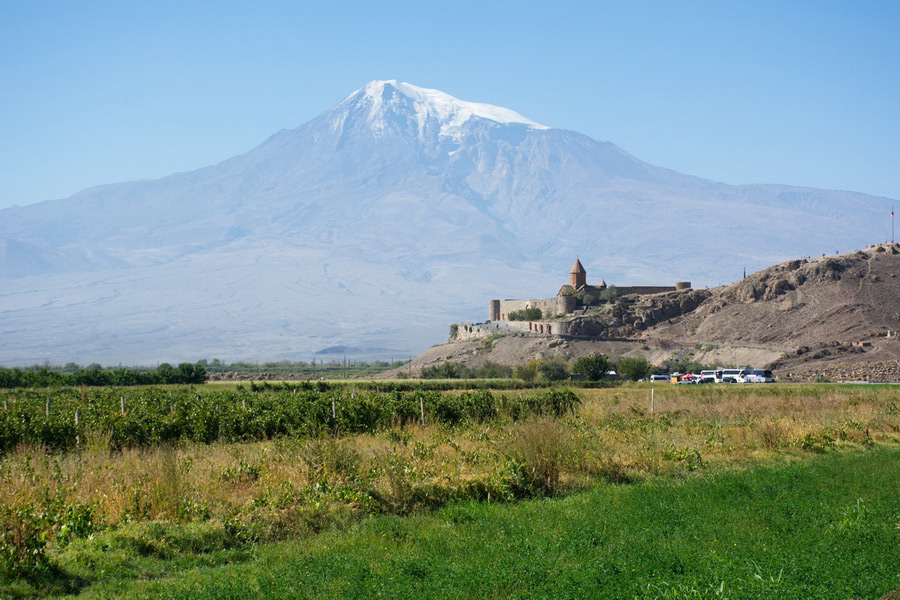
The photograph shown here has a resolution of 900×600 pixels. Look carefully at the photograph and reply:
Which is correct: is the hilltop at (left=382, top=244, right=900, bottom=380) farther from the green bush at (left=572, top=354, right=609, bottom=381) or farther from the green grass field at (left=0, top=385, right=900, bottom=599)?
the green grass field at (left=0, top=385, right=900, bottom=599)

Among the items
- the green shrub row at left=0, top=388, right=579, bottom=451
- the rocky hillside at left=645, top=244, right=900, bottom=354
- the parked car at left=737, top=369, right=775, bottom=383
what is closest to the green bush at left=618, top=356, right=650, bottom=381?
the parked car at left=737, top=369, right=775, bottom=383

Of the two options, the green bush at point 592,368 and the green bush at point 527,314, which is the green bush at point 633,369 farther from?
the green bush at point 527,314

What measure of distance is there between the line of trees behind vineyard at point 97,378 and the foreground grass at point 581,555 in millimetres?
39553

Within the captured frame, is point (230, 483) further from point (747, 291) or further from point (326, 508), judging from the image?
point (747, 291)

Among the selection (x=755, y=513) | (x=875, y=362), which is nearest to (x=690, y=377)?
(x=875, y=362)

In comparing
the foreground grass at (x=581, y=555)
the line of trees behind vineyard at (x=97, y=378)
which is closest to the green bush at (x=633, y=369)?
the line of trees behind vineyard at (x=97, y=378)

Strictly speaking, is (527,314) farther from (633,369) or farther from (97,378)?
(97,378)

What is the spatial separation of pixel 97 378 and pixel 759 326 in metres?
53.3

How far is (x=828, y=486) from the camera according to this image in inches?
575

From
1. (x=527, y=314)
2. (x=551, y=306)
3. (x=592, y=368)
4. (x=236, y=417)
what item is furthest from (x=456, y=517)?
(x=527, y=314)

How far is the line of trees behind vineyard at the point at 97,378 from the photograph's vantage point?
48438mm

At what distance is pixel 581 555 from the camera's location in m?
10.5

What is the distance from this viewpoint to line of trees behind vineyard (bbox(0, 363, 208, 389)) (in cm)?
4844

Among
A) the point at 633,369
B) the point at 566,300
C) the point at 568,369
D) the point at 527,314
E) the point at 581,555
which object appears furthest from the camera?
the point at 527,314
